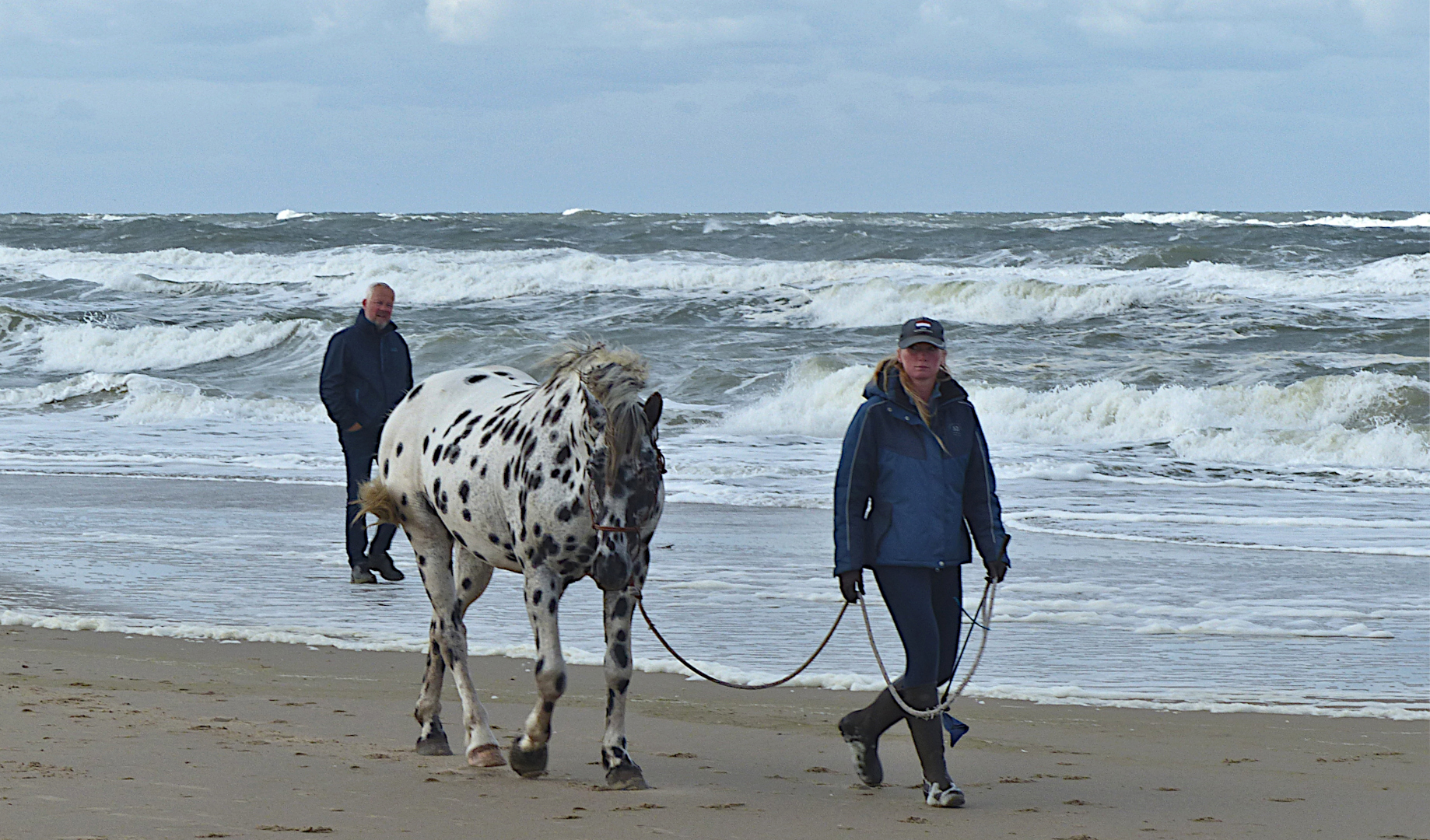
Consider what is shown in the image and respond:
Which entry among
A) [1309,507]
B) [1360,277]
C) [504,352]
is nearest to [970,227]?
[1360,277]

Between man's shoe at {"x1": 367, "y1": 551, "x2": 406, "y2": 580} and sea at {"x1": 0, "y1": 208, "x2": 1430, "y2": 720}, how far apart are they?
0.22m

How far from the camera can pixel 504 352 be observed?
2691 centimetres

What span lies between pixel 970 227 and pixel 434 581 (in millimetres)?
50360

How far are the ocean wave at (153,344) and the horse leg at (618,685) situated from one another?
24.5 metres

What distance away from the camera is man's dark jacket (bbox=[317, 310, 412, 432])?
929 centimetres

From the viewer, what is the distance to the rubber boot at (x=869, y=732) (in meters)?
5.04

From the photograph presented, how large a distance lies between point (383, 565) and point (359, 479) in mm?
574

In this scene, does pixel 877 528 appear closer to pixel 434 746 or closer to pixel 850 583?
pixel 850 583

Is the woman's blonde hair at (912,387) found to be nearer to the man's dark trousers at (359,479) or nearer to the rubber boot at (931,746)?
the rubber boot at (931,746)

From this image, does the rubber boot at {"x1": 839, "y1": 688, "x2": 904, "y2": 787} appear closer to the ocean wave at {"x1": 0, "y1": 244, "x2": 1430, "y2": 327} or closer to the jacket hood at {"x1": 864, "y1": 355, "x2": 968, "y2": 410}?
the jacket hood at {"x1": 864, "y1": 355, "x2": 968, "y2": 410}

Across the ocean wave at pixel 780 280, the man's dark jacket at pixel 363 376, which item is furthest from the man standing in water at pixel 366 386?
the ocean wave at pixel 780 280

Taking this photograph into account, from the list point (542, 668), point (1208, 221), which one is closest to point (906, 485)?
point (542, 668)

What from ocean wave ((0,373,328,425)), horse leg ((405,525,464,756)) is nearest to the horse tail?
horse leg ((405,525,464,756))

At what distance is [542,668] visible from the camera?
4980 mm
